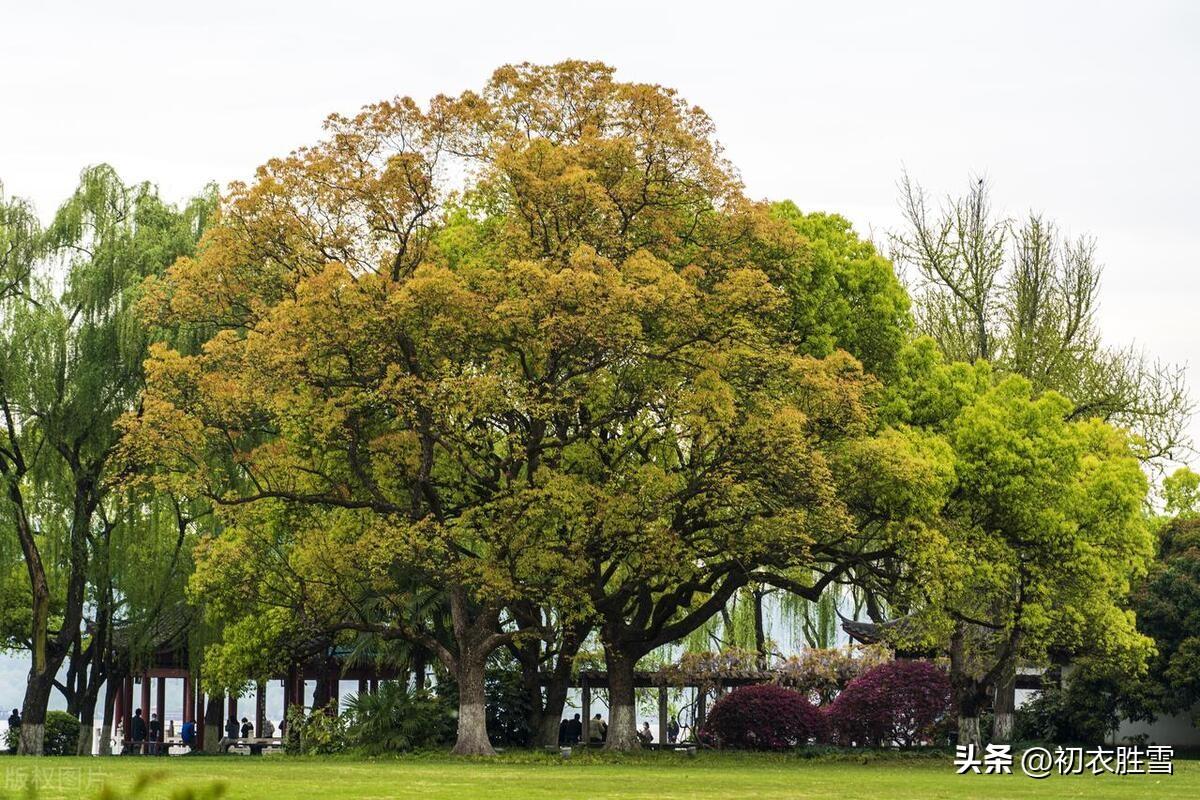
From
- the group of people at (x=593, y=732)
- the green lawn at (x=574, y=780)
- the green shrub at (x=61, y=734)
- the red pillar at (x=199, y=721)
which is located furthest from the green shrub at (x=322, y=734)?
the green shrub at (x=61, y=734)

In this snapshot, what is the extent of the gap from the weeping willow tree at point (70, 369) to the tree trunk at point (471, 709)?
8407 mm

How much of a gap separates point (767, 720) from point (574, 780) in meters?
14.7

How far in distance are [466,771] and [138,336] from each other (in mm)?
13753

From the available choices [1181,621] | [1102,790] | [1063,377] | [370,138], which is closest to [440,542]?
[370,138]

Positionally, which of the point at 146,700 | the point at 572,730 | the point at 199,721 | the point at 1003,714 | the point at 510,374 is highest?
the point at 510,374

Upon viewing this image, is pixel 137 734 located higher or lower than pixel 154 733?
higher

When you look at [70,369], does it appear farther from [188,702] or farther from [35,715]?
[188,702]

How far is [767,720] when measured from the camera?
3444cm

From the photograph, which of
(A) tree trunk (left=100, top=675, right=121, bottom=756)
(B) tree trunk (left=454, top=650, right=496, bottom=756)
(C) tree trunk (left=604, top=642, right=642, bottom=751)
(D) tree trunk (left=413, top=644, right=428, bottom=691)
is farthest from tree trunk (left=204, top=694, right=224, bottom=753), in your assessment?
(C) tree trunk (left=604, top=642, right=642, bottom=751)

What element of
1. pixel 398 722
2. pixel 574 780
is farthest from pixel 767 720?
pixel 574 780

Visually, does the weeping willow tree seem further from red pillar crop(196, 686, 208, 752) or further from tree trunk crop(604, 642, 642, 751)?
tree trunk crop(604, 642, 642, 751)

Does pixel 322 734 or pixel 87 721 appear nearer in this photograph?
pixel 322 734

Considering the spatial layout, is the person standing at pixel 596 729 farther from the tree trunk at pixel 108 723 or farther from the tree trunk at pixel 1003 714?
the tree trunk at pixel 108 723

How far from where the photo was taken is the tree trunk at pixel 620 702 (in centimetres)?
3091
